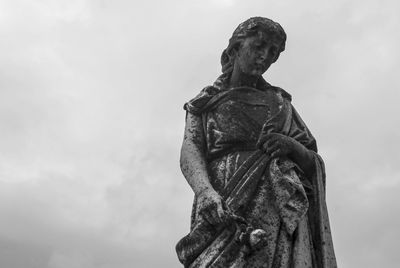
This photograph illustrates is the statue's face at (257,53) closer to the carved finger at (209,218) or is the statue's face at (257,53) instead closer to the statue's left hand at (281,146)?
the statue's left hand at (281,146)

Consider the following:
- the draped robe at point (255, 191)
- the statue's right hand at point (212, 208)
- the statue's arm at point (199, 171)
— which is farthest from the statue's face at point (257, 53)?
the statue's right hand at point (212, 208)

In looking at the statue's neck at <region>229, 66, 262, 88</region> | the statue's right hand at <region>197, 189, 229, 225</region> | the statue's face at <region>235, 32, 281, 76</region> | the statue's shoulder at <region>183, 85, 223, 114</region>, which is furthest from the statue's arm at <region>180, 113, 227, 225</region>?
the statue's face at <region>235, 32, 281, 76</region>

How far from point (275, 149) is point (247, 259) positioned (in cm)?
158

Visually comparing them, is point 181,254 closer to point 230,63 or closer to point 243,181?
point 243,181

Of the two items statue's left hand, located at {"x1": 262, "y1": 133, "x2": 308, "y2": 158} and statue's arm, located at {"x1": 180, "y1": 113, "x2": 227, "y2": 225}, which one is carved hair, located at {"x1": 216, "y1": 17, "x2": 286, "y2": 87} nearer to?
statue's arm, located at {"x1": 180, "y1": 113, "x2": 227, "y2": 225}

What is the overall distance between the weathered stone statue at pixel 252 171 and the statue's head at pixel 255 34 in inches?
0.6

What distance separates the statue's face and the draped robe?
32 cm

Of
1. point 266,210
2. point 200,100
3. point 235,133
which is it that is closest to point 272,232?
point 266,210

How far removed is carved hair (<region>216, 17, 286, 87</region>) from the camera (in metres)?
9.48

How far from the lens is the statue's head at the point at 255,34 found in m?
9.47

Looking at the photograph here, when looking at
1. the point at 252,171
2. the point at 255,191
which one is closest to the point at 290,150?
the point at 252,171

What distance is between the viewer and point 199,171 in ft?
29.2

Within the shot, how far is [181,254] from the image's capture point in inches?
334

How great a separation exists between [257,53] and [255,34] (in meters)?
0.28
